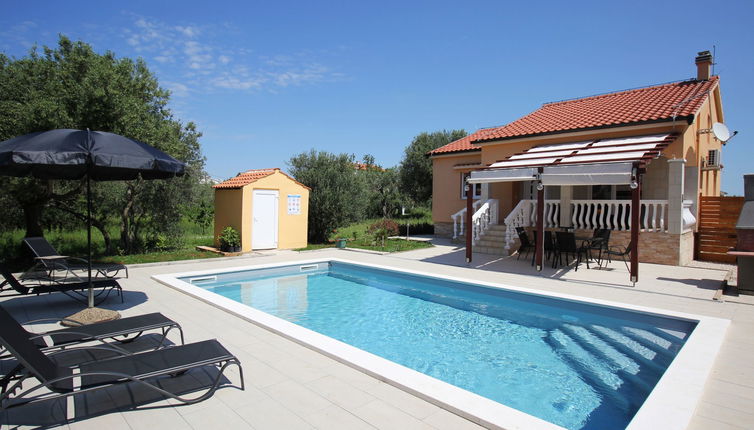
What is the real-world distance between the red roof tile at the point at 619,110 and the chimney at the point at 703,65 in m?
0.37

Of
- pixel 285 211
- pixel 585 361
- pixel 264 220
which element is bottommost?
pixel 585 361

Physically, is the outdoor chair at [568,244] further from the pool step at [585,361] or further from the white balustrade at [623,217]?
the pool step at [585,361]

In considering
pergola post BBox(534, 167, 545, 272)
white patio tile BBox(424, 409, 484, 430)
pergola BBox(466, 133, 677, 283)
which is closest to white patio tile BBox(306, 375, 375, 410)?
white patio tile BBox(424, 409, 484, 430)

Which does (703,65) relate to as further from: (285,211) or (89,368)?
(89,368)

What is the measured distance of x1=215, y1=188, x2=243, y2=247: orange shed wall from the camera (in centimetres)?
1623

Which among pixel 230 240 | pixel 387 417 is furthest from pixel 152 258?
pixel 387 417

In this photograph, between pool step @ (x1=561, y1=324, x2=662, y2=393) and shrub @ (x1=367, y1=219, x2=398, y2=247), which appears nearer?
pool step @ (x1=561, y1=324, x2=662, y2=393)

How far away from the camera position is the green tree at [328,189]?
19422 millimetres

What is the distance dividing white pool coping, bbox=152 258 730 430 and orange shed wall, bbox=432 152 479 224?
47.4 ft

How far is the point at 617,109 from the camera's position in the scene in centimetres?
1580

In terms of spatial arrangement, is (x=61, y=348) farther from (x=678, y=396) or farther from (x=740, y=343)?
(x=740, y=343)

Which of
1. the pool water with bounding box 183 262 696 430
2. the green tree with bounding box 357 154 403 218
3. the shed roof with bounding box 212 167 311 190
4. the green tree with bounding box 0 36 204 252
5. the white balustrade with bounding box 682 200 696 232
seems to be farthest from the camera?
the green tree with bounding box 357 154 403 218

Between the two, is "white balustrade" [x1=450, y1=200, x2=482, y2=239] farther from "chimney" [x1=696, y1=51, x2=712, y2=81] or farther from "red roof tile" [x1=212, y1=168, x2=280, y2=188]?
"chimney" [x1=696, y1=51, x2=712, y2=81]

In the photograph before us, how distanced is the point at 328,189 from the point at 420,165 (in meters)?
16.9
